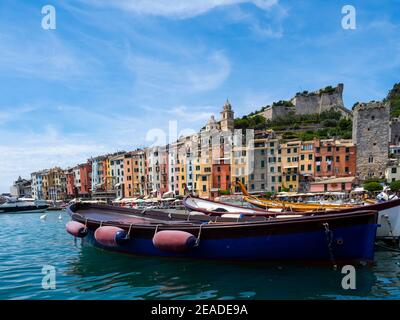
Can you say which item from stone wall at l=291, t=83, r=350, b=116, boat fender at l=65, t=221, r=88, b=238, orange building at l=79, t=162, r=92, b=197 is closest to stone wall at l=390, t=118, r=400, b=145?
stone wall at l=291, t=83, r=350, b=116

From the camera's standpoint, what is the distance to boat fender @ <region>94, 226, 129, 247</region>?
11573mm

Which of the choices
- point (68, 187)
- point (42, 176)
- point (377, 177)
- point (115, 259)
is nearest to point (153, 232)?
point (115, 259)

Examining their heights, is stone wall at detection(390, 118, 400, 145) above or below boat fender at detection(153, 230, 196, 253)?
above

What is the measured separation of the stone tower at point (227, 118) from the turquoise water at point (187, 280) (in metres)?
77.0

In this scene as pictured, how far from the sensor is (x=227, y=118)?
3516 inches

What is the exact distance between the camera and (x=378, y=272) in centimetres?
1011

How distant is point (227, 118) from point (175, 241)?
80698 mm

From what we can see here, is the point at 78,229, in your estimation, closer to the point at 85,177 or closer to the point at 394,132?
the point at 85,177

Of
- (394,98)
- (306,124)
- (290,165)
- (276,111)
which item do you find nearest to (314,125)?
(306,124)

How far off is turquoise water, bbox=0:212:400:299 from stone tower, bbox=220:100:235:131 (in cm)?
7697

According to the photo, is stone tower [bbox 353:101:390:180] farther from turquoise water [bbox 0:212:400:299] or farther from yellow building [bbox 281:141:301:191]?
turquoise water [bbox 0:212:400:299]

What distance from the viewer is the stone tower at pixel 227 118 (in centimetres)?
8847

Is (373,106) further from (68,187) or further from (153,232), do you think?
(68,187)

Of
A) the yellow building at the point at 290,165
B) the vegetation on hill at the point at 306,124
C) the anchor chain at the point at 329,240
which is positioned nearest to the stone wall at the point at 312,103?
the vegetation on hill at the point at 306,124
